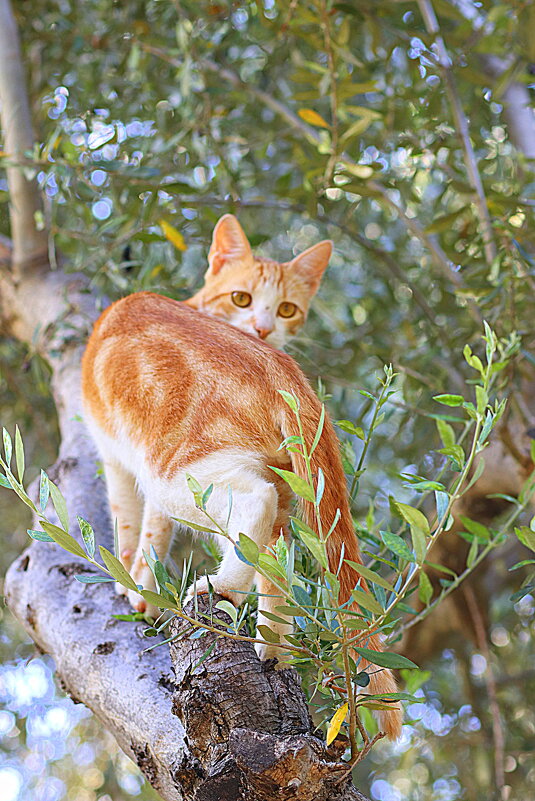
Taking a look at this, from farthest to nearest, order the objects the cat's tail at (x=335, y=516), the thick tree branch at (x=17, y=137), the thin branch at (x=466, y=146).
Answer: the thick tree branch at (x=17, y=137) → the thin branch at (x=466, y=146) → the cat's tail at (x=335, y=516)

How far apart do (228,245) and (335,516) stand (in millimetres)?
1223

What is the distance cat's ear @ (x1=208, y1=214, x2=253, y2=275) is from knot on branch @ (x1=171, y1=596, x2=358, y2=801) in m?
1.29

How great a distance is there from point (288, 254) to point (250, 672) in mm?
3249

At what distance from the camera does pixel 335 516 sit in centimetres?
125

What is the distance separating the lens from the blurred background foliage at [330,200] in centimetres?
236

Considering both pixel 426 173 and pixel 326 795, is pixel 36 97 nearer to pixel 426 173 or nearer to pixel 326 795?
pixel 426 173

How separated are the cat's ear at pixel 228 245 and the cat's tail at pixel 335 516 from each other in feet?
3.08

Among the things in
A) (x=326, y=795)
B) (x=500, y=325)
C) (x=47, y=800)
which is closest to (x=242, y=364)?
(x=326, y=795)

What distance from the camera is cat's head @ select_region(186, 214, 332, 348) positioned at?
7.21 ft

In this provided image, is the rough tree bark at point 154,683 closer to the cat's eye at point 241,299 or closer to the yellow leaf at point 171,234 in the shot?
the yellow leaf at point 171,234

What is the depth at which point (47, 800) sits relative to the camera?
3.79 meters

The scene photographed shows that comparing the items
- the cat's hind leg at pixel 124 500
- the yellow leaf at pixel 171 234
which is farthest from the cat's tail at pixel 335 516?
the yellow leaf at pixel 171 234

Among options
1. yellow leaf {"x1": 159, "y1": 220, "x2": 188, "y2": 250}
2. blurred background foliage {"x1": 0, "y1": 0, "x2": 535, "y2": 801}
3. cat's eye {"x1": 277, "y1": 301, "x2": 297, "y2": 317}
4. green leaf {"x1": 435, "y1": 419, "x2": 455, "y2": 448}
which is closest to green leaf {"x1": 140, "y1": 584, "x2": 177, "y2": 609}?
green leaf {"x1": 435, "y1": 419, "x2": 455, "y2": 448}

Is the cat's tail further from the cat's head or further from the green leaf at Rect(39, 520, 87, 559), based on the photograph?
the cat's head
